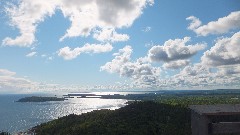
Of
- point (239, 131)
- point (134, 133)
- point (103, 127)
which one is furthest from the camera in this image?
point (103, 127)

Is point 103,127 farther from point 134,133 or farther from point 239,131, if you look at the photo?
point 239,131

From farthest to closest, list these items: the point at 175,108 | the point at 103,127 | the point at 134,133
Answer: the point at 175,108 < the point at 103,127 < the point at 134,133

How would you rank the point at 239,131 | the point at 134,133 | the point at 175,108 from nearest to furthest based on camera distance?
the point at 239,131 < the point at 134,133 < the point at 175,108

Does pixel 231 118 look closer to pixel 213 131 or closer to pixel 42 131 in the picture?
pixel 213 131

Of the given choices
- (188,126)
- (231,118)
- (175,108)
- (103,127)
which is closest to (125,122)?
(103,127)

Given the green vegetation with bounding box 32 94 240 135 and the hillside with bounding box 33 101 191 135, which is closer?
the green vegetation with bounding box 32 94 240 135

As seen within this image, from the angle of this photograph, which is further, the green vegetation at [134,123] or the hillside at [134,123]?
the hillside at [134,123]

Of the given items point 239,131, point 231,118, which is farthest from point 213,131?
point 231,118

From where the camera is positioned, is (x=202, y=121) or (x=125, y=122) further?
(x=125, y=122)

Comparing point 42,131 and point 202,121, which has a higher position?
point 202,121
